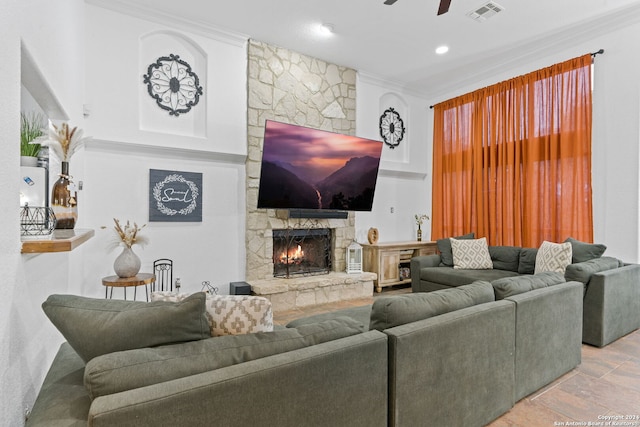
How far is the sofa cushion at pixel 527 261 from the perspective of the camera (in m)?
4.17

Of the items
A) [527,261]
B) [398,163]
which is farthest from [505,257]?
[398,163]

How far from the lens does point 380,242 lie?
567cm

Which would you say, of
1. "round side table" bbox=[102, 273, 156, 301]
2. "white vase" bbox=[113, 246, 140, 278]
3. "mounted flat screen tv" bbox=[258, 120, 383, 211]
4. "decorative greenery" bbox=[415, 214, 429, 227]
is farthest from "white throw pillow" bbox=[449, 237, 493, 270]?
"white vase" bbox=[113, 246, 140, 278]

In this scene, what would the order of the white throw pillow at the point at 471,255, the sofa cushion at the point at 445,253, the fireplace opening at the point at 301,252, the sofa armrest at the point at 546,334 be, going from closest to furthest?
1. the sofa armrest at the point at 546,334
2. the white throw pillow at the point at 471,255
3. the fireplace opening at the point at 301,252
4. the sofa cushion at the point at 445,253

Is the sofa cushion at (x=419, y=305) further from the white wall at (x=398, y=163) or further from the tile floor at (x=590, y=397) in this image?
the white wall at (x=398, y=163)

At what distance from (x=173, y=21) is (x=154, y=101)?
3.07 feet

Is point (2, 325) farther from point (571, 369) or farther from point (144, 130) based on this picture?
point (571, 369)

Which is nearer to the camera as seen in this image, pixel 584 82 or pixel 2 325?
pixel 2 325

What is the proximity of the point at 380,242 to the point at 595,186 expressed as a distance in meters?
2.91

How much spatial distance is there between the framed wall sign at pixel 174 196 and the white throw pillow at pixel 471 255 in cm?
345

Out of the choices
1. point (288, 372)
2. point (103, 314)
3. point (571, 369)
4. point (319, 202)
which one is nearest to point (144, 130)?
point (319, 202)

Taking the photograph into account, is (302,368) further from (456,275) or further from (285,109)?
(285,109)

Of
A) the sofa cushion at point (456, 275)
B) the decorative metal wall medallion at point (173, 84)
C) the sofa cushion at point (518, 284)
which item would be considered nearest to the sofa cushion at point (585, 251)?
the sofa cushion at point (456, 275)

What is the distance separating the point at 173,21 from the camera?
3.84 metres
